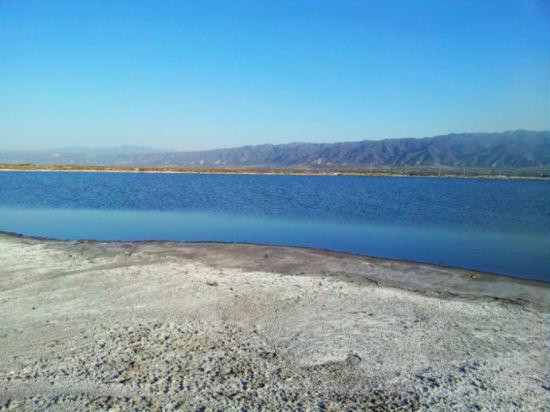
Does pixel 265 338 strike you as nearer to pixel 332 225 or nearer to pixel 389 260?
pixel 389 260

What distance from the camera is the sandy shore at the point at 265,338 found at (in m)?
5.58

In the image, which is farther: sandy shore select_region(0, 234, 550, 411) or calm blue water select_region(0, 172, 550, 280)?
calm blue water select_region(0, 172, 550, 280)

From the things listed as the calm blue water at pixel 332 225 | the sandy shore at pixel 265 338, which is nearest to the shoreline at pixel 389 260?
the sandy shore at pixel 265 338

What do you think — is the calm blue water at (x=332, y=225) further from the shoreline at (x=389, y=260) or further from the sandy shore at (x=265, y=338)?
the sandy shore at (x=265, y=338)

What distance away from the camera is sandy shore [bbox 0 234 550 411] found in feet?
18.3

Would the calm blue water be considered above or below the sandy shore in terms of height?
below

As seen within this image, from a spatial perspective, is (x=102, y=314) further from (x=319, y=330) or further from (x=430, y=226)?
(x=430, y=226)

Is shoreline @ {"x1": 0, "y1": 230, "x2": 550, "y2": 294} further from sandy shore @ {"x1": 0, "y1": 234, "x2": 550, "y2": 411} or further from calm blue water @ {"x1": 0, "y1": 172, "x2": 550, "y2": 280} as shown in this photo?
calm blue water @ {"x1": 0, "y1": 172, "x2": 550, "y2": 280}

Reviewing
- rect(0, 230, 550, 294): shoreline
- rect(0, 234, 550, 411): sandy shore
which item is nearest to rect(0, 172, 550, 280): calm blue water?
rect(0, 230, 550, 294): shoreline

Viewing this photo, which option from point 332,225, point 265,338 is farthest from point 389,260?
point 332,225

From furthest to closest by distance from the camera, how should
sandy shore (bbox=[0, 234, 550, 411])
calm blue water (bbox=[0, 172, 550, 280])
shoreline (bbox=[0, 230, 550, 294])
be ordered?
calm blue water (bbox=[0, 172, 550, 280])
shoreline (bbox=[0, 230, 550, 294])
sandy shore (bbox=[0, 234, 550, 411])

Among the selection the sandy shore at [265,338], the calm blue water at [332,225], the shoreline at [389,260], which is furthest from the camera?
the calm blue water at [332,225]

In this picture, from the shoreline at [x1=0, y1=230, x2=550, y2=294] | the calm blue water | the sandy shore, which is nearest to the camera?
the sandy shore

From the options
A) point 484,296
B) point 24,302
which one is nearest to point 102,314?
point 24,302
